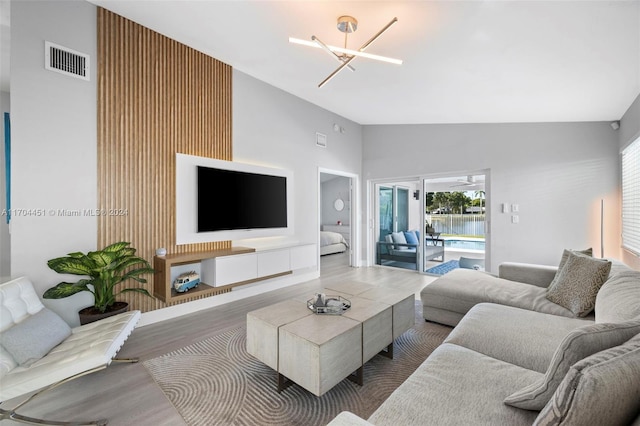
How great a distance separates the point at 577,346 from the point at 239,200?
3.55 meters

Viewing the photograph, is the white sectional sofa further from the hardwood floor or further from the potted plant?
the potted plant

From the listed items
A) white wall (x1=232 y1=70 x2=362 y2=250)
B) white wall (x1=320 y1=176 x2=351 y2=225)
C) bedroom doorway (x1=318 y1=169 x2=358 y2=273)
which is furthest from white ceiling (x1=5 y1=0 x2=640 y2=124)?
white wall (x1=320 y1=176 x2=351 y2=225)

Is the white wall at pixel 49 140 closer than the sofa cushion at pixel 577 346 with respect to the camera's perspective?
No

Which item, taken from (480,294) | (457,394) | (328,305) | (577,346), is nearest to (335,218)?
(480,294)

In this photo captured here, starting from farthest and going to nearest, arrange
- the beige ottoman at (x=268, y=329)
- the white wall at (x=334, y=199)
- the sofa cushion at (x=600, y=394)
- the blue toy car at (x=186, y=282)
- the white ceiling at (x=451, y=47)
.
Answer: the white wall at (x=334, y=199), the blue toy car at (x=186, y=282), the white ceiling at (x=451, y=47), the beige ottoman at (x=268, y=329), the sofa cushion at (x=600, y=394)

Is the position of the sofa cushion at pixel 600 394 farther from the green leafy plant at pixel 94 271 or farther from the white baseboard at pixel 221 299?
the white baseboard at pixel 221 299

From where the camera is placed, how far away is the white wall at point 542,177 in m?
3.86

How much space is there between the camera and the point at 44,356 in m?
1.77

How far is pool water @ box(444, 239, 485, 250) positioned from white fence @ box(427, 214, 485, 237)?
158 millimetres

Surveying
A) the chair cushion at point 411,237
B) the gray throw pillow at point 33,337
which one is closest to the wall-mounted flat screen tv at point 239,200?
the gray throw pillow at point 33,337


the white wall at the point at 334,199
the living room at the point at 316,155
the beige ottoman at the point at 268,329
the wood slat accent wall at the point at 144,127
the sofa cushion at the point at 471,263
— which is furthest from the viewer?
the white wall at the point at 334,199

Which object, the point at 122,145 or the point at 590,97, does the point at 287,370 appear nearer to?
the point at 122,145

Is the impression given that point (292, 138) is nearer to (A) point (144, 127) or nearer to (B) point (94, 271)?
(A) point (144, 127)

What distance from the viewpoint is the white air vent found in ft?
8.19
